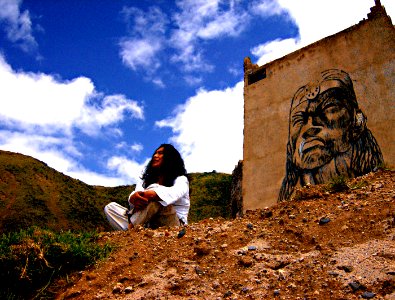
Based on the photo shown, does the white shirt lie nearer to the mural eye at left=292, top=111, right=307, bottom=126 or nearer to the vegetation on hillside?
the vegetation on hillside

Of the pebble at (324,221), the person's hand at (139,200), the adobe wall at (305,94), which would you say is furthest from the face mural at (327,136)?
the pebble at (324,221)

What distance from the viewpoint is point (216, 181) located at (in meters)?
30.5

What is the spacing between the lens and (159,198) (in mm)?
4293

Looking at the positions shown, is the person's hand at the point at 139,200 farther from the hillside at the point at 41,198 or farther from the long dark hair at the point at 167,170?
the hillside at the point at 41,198

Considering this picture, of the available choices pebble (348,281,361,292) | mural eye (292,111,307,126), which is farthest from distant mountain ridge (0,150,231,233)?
pebble (348,281,361,292)

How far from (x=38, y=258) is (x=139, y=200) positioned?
4.37ft

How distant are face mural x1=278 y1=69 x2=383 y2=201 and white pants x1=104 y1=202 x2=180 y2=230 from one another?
5.41m

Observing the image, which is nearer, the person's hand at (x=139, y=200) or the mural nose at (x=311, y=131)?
the person's hand at (x=139, y=200)

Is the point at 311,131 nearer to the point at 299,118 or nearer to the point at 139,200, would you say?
the point at 299,118

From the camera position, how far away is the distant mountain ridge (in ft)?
67.8

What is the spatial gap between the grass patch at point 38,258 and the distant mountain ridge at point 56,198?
16.1 m

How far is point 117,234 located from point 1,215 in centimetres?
1759

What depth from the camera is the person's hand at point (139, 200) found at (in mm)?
4312

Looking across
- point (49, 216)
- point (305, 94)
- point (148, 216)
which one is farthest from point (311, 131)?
point (49, 216)
